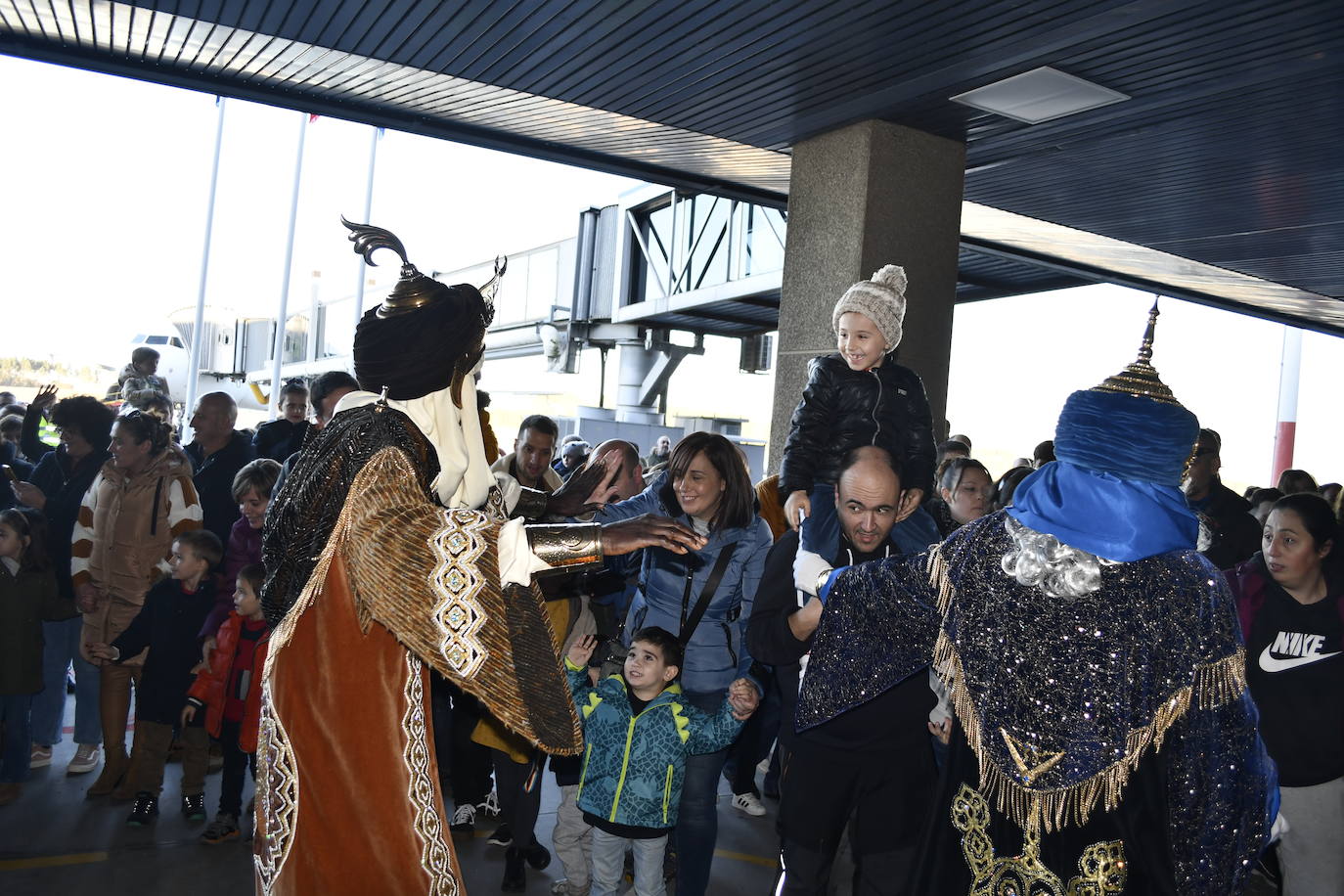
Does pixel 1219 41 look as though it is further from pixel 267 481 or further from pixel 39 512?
pixel 39 512

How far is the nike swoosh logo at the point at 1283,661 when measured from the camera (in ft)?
11.9

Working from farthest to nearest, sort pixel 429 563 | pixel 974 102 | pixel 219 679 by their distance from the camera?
1. pixel 974 102
2. pixel 219 679
3. pixel 429 563

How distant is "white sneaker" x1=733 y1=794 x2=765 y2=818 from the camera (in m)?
5.15

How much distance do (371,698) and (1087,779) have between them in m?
1.52

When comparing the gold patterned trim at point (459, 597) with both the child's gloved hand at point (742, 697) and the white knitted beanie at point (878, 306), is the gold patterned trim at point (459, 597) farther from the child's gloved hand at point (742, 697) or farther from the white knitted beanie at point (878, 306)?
the white knitted beanie at point (878, 306)

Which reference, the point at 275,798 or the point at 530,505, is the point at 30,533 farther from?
the point at 275,798

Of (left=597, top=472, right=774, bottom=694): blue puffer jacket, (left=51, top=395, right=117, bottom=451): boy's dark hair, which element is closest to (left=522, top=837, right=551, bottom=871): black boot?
(left=597, top=472, right=774, bottom=694): blue puffer jacket

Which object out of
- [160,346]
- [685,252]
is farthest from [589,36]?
[160,346]

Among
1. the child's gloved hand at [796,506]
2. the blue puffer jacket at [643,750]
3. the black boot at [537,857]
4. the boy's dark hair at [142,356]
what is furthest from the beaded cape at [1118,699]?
the boy's dark hair at [142,356]

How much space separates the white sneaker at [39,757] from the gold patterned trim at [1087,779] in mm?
5074

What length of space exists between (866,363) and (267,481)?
2956mm

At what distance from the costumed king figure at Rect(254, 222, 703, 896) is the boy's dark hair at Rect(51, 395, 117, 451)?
13.0 feet

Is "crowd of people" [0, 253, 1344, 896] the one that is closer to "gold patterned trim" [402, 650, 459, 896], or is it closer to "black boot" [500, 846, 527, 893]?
"black boot" [500, 846, 527, 893]

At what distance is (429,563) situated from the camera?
2.10 meters
